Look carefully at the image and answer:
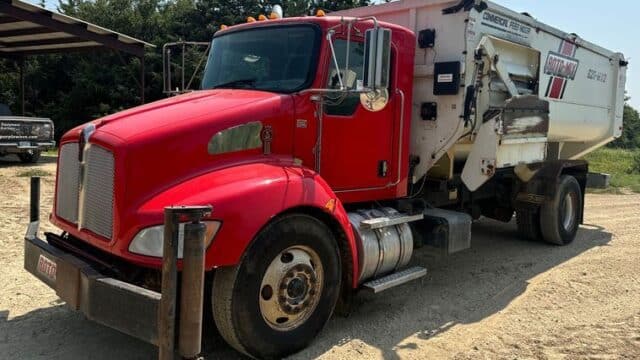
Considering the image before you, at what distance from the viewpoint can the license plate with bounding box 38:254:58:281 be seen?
4004 millimetres

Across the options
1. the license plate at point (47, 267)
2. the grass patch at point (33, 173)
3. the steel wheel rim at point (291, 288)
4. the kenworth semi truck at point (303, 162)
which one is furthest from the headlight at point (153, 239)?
the grass patch at point (33, 173)

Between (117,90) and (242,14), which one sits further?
(242,14)

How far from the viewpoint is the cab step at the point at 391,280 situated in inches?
188

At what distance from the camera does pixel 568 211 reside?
28.1ft

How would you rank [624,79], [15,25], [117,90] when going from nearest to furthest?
[624,79], [15,25], [117,90]

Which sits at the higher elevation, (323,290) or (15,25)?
(15,25)

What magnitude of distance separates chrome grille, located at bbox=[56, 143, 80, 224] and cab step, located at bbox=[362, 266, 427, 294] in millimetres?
2455

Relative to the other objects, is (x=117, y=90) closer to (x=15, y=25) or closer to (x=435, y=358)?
(x=15, y=25)

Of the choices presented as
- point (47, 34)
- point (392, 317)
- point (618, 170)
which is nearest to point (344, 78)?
point (392, 317)

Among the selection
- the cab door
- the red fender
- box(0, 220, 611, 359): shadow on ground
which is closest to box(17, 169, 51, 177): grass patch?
box(0, 220, 611, 359): shadow on ground

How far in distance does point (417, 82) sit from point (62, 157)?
11.7ft

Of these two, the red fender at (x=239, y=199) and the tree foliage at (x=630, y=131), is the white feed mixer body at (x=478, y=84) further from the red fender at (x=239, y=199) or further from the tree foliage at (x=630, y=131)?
the tree foliage at (x=630, y=131)

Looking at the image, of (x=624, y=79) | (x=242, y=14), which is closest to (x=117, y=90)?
(x=242, y=14)

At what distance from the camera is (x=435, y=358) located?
13.8 feet
